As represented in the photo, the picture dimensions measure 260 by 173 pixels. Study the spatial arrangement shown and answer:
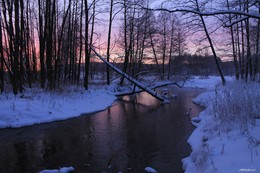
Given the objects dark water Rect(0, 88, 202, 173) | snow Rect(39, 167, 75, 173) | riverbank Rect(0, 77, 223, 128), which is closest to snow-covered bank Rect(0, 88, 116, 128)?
riverbank Rect(0, 77, 223, 128)

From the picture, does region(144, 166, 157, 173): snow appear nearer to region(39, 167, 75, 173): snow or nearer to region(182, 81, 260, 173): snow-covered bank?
region(182, 81, 260, 173): snow-covered bank

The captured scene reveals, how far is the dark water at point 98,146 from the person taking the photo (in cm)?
568

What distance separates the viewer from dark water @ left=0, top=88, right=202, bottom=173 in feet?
18.6

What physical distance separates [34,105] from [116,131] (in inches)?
168

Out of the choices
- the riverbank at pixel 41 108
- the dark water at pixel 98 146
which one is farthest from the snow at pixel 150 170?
the riverbank at pixel 41 108

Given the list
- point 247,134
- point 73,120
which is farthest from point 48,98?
point 247,134

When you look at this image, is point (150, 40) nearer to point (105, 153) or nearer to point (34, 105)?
point (34, 105)

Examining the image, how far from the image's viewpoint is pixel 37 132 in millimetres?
8570

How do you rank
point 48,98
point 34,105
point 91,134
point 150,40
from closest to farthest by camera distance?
point 91,134 < point 34,105 < point 48,98 < point 150,40

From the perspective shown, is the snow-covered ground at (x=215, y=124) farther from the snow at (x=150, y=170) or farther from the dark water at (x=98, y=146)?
the dark water at (x=98, y=146)

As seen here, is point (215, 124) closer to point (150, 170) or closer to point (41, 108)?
point (150, 170)

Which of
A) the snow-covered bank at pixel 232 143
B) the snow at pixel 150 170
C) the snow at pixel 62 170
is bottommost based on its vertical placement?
the snow at pixel 150 170

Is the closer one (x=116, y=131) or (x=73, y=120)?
(x=116, y=131)

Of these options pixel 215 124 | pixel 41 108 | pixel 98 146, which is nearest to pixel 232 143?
pixel 215 124
